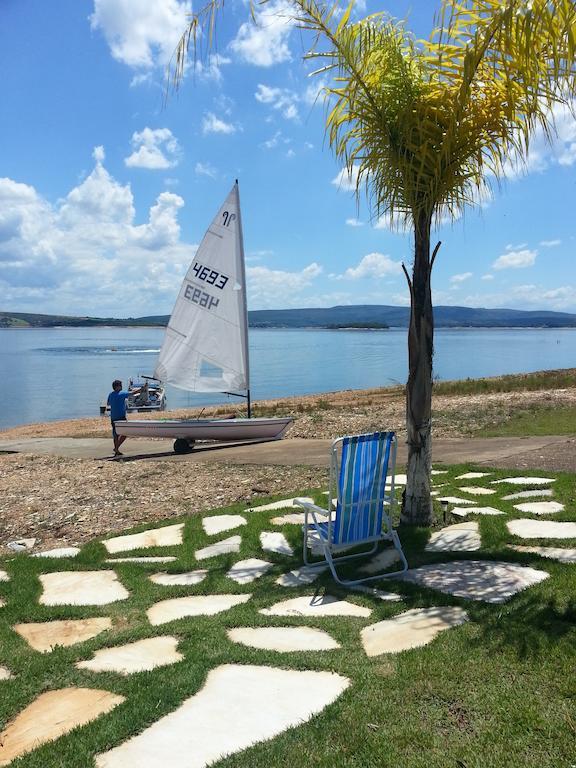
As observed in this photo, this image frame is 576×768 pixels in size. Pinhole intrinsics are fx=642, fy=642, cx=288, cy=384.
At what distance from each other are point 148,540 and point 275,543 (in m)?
1.41

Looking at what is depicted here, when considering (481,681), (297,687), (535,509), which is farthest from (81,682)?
(535,509)

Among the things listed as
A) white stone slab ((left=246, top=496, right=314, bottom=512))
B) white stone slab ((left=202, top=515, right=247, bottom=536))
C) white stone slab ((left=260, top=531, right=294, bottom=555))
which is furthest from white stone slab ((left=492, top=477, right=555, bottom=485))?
white stone slab ((left=202, top=515, right=247, bottom=536))

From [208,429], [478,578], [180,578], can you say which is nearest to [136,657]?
[180,578]

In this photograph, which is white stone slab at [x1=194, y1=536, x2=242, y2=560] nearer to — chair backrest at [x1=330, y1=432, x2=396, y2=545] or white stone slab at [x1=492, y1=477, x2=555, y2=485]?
chair backrest at [x1=330, y1=432, x2=396, y2=545]

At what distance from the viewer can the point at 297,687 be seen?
3.25 metres

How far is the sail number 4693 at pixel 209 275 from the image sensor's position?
51.1 ft

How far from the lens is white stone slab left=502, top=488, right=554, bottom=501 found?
23.0ft

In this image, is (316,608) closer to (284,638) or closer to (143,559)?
(284,638)

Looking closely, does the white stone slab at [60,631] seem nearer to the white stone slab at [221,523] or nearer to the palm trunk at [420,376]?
the white stone slab at [221,523]

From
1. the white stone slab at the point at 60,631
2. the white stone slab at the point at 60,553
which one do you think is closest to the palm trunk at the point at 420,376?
the white stone slab at the point at 60,631

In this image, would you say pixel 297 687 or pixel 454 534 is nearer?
pixel 297 687

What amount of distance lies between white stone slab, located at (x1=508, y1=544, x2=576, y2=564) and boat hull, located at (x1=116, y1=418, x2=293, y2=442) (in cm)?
938

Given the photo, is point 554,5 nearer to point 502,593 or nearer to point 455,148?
point 455,148

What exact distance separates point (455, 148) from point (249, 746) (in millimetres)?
5076
